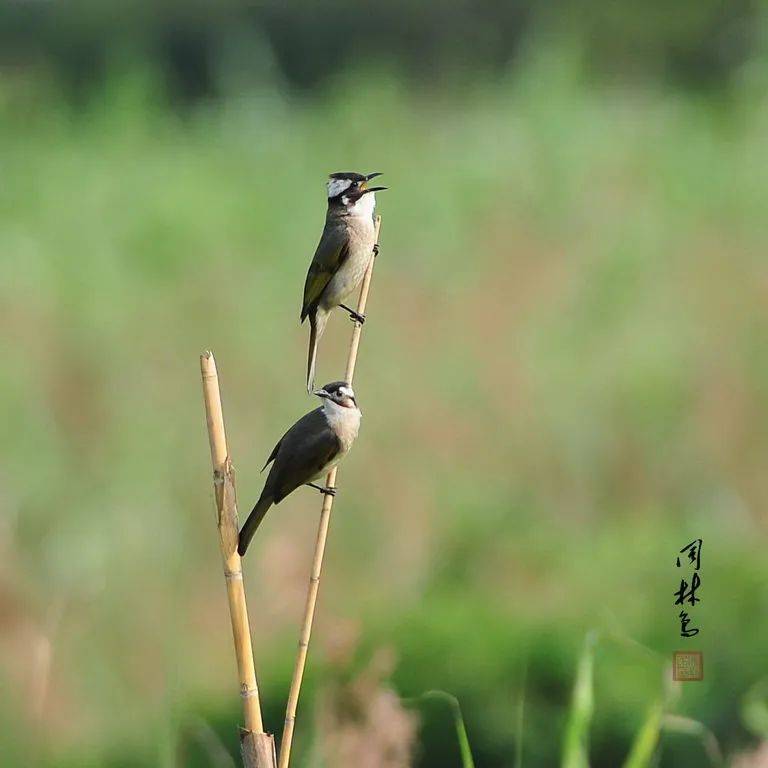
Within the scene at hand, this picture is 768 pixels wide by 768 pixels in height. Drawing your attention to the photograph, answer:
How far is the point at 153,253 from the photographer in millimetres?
7598

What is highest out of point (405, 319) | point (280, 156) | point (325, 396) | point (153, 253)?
point (280, 156)

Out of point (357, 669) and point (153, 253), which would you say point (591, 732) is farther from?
point (153, 253)

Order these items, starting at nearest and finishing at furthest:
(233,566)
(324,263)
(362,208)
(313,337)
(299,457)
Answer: (233,566), (299,457), (313,337), (324,263), (362,208)

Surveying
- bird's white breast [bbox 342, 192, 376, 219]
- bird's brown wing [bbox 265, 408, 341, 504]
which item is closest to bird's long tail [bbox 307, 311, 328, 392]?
bird's brown wing [bbox 265, 408, 341, 504]

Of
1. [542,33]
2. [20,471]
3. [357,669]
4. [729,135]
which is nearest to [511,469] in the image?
[20,471]

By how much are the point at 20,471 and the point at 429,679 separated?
246 centimetres

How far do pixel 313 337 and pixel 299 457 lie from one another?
17.8 inches

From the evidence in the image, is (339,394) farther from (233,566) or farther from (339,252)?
(339,252)

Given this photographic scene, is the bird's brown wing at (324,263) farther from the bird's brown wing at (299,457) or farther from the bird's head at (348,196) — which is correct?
the bird's brown wing at (299,457)

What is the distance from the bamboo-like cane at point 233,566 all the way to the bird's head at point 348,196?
1.06 meters

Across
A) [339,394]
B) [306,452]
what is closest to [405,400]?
[339,394]

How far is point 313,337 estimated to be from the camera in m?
1.90

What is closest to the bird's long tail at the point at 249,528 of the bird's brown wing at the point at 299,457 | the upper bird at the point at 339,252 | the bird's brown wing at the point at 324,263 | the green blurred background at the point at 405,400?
the bird's brown wing at the point at 299,457

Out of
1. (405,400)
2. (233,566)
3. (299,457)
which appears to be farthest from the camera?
(405,400)
